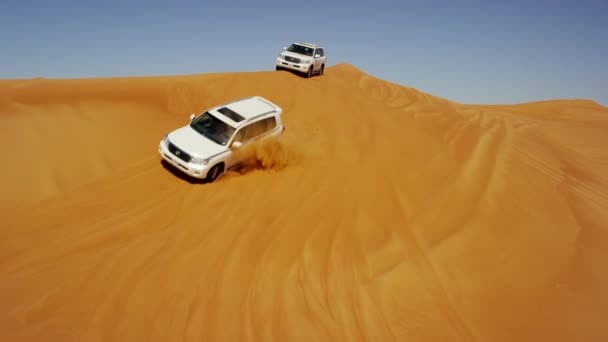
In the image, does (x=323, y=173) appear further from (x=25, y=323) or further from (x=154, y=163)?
(x=25, y=323)

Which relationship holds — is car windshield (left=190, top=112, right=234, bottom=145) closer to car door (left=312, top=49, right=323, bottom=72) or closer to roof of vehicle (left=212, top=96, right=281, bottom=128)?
roof of vehicle (left=212, top=96, right=281, bottom=128)

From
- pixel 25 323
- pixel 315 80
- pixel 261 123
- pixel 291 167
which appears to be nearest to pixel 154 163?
pixel 261 123

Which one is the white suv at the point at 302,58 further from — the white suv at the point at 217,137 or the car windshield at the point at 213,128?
the car windshield at the point at 213,128

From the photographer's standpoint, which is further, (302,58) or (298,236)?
(302,58)

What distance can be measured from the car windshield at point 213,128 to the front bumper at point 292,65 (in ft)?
34.6

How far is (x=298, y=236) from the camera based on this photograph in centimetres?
750

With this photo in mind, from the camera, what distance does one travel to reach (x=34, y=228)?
771 cm

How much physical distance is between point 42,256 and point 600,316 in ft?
30.7

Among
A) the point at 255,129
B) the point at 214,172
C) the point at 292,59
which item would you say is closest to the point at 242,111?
the point at 255,129

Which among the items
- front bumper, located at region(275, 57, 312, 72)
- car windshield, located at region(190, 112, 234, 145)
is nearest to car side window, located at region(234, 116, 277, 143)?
car windshield, located at region(190, 112, 234, 145)

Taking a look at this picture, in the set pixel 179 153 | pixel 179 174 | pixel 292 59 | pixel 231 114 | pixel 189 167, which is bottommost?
pixel 179 174

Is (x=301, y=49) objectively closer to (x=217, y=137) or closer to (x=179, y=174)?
(x=217, y=137)

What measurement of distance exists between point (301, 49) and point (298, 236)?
15534mm

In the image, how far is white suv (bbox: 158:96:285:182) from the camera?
9430 millimetres
